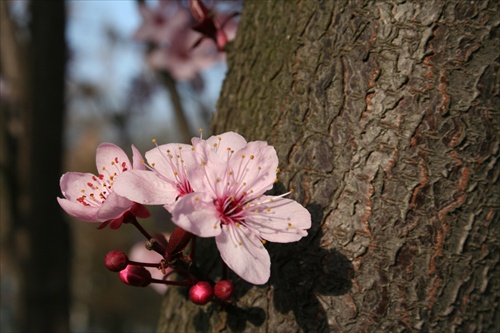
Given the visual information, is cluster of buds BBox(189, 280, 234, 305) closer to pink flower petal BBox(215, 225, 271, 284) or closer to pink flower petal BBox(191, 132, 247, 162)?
pink flower petal BBox(215, 225, 271, 284)

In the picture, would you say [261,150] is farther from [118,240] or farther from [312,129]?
[118,240]

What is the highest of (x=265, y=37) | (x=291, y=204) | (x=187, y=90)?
(x=265, y=37)

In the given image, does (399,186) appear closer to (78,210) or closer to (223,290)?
(223,290)

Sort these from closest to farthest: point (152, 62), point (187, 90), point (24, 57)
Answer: point (24, 57) → point (152, 62) → point (187, 90)

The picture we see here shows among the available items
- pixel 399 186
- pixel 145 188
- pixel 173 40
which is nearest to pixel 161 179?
pixel 145 188

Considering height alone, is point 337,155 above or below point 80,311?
above

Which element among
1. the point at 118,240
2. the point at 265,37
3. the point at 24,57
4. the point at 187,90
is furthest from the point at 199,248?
the point at 118,240

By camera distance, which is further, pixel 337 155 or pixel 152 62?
pixel 152 62
